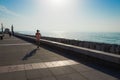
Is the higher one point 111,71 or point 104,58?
point 104,58

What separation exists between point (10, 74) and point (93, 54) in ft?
14.0

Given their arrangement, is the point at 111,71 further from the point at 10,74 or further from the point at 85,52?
the point at 10,74

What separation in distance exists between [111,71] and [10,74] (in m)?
4.09

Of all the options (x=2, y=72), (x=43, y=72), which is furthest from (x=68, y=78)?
(x=2, y=72)

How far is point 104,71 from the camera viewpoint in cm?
548

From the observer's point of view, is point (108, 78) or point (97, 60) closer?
point (108, 78)

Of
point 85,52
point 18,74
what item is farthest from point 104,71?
point 18,74

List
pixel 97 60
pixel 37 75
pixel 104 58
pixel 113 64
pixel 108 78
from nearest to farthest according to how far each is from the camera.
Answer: pixel 108 78, pixel 37 75, pixel 113 64, pixel 104 58, pixel 97 60

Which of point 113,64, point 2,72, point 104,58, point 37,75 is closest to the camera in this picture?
point 37,75

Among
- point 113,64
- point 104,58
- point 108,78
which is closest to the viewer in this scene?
point 108,78

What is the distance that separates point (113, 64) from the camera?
19.3ft

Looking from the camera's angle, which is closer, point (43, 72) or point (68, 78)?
point (68, 78)

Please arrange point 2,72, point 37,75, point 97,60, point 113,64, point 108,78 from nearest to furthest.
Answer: point 108,78, point 37,75, point 2,72, point 113,64, point 97,60

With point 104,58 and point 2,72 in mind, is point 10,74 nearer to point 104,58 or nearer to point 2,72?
point 2,72
